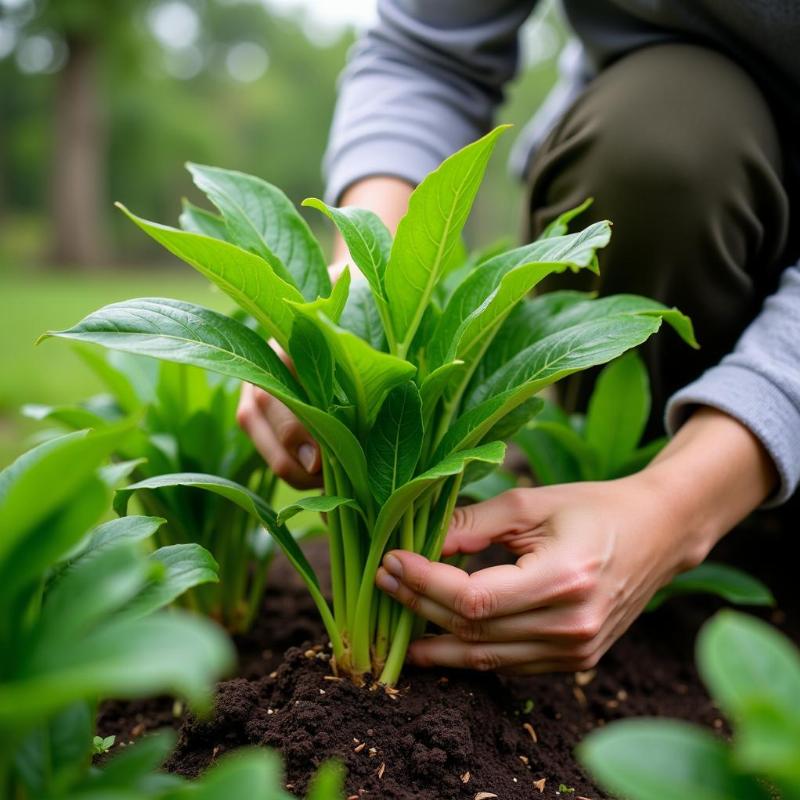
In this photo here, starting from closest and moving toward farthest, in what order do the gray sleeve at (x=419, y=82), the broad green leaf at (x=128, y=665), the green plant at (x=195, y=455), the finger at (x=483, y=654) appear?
the broad green leaf at (x=128, y=665) < the finger at (x=483, y=654) < the green plant at (x=195, y=455) < the gray sleeve at (x=419, y=82)

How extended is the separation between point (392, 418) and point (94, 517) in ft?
1.47

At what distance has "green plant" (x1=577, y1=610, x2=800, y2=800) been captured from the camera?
1.67 feet

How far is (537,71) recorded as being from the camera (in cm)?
2038

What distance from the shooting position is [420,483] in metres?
0.97

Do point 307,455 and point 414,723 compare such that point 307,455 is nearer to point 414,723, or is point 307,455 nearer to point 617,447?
point 414,723

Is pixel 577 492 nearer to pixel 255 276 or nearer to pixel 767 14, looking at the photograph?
pixel 255 276

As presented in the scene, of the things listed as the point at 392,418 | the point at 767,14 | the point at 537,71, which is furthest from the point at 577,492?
the point at 537,71

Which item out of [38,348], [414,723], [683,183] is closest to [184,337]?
[414,723]

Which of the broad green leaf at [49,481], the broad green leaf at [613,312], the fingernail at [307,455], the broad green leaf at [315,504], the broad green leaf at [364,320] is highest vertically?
the broad green leaf at [49,481]

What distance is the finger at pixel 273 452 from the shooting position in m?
1.25

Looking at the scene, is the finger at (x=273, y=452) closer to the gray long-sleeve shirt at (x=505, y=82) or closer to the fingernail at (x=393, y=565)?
the fingernail at (x=393, y=565)

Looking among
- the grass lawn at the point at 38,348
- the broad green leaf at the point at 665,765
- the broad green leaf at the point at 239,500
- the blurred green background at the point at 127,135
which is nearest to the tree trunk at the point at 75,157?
the blurred green background at the point at 127,135

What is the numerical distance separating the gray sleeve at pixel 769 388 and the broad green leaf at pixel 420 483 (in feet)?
1.41

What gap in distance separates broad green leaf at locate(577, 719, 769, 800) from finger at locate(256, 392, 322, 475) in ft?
2.38
